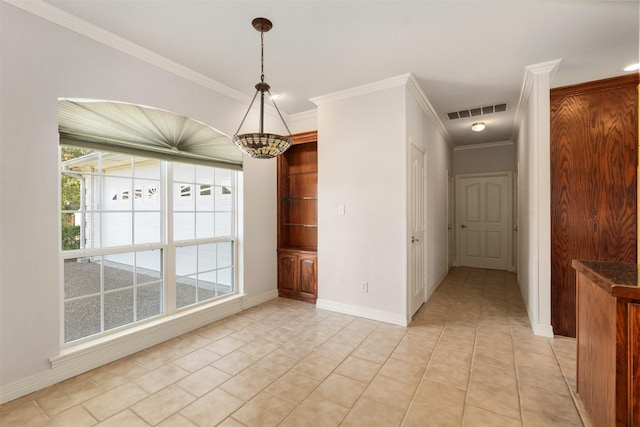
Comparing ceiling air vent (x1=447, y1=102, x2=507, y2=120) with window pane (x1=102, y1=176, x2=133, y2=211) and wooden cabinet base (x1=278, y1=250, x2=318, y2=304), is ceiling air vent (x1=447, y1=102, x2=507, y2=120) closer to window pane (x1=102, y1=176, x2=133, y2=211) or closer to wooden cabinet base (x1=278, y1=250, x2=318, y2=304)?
wooden cabinet base (x1=278, y1=250, x2=318, y2=304)

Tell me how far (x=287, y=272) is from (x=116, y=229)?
88.6 inches

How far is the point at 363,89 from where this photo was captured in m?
3.47

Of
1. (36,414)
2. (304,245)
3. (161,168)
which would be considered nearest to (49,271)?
(36,414)

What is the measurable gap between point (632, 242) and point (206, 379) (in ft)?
13.4

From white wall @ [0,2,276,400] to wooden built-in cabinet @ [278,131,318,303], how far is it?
247 centimetres

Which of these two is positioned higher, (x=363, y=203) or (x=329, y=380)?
(x=363, y=203)

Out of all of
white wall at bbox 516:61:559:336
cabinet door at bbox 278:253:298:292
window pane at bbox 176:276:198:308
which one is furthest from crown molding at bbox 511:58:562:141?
window pane at bbox 176:276:198:308

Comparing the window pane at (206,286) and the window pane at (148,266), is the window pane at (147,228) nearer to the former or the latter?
the window pane at (148,266)

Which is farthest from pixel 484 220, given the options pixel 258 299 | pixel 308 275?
pixel 258 299

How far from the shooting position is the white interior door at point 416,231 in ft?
11.3

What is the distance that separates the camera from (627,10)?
2.11 metres

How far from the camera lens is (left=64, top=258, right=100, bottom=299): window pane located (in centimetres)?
245

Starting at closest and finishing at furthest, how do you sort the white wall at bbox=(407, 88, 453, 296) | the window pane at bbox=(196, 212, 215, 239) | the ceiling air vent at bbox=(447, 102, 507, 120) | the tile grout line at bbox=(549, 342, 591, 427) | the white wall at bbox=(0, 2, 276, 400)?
the tile grout line at bbox=(549, 342, 591, 427) < the white wall at bbox=(0, 2, 276, 400) < the window pane at bbox=(196, 212, 215, 239) < the white wall at bbox=(407, 88, 453, 296) < the ceiling air vent at bbox=(447, 102, 507, 120)

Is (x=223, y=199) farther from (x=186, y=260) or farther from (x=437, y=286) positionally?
(x=437, y=286)
